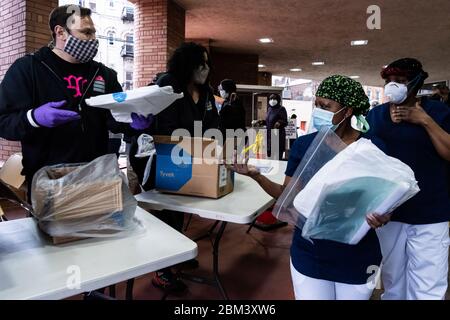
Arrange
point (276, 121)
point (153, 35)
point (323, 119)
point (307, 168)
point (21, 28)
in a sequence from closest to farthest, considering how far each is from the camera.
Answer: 1. point (307, 168)
2. point (323, 119)
3. point (21, 28)
4. point (153, 35)
5. point (276, 121)

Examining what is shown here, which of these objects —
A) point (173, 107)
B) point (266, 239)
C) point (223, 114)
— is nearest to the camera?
point (173, 107)

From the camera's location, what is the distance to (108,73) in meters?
1.64

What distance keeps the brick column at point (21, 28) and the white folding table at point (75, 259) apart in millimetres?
3227

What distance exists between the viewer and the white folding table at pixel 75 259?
0.85 meters

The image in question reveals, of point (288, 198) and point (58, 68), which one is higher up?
point (58, 68)

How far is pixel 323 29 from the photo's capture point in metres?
7.46

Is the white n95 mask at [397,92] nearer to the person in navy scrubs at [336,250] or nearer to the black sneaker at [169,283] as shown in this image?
the person in navy scrubs at [336,250]

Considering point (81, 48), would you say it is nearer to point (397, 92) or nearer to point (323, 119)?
point (323, 119)

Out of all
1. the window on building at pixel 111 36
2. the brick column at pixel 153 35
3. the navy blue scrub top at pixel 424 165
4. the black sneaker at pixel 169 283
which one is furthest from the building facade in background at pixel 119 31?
the navy blue scrub top at pixel 424 165

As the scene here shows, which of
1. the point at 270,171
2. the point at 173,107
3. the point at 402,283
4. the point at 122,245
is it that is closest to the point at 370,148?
the point at 122,245

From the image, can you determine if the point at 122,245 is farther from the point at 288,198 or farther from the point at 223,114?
the point at 223,114

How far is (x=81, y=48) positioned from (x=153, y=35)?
4.70 meters

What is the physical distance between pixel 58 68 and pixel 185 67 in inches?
29.8

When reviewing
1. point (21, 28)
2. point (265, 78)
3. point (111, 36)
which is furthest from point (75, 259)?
point (265, 78)
